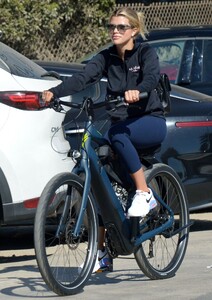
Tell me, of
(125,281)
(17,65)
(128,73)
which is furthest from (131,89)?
(17,65)

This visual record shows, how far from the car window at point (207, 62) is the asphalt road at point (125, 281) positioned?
258cm

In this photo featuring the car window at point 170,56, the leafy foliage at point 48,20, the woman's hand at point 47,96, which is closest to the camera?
the woman's hand at point 47,96

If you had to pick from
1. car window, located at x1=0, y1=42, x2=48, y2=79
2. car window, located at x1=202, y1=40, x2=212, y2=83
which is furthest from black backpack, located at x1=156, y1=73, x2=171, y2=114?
car window, located at x1=202, y1=40, x2=212, y2=83

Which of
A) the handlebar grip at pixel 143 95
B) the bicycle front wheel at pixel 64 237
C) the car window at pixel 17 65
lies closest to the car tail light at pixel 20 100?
the car window at pixel 17 65

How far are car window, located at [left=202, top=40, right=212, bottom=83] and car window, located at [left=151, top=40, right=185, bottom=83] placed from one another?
0.25 meters

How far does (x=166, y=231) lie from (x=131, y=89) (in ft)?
3.67

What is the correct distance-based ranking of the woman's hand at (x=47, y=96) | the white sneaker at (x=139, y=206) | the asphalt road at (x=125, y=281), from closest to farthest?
the woman's hand at (x=47, y=96) → the asphalt road at (x=125, y=281) → the white sneaker at (x=139, y=206)

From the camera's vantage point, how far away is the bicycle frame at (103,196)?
665 centimetres

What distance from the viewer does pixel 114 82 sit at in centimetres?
693

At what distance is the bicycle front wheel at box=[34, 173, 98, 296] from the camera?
6.32 metres

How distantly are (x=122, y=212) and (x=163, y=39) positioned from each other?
4.94 meters

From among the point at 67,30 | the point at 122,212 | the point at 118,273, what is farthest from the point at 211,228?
the point at 67,30

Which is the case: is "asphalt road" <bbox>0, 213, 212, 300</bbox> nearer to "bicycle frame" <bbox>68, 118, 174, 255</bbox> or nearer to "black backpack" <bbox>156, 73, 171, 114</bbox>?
"bicycle frame" <bbox>68, 118, 174, 255</bbox>

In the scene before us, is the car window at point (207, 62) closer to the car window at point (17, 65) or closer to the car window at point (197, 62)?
the car window at point (197, 62)
